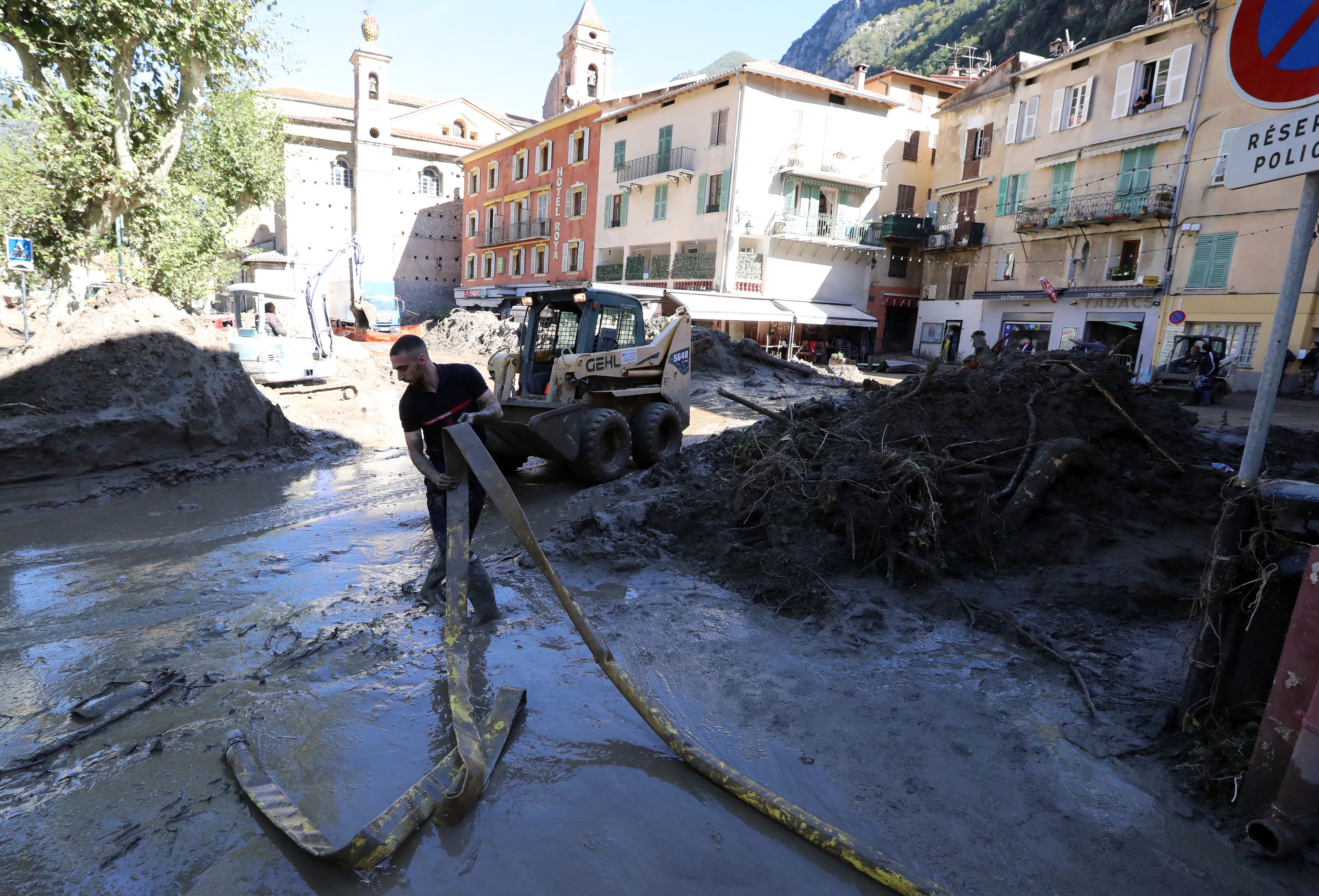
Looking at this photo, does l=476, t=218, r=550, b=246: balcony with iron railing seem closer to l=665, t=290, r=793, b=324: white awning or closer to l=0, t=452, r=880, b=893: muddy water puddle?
l=665, t=290, r=793, b=324: white awning

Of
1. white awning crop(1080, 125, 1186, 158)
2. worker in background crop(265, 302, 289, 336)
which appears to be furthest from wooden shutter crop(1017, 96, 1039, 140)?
worker in background crop(265, 302, 289, 336)

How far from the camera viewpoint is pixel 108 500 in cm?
766

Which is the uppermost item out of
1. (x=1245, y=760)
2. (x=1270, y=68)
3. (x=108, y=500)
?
(x=1270, y=68)

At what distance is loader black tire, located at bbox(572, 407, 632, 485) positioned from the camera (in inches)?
328

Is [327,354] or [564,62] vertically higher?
[564,62]

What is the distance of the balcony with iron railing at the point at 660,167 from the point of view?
30328 millimetres

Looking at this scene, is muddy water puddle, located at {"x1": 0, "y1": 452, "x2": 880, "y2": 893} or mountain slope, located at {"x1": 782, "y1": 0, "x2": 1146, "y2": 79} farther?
mountain slope, located at {"x1": 782, "y1": 0, "x2": 1146, "y2": 79}

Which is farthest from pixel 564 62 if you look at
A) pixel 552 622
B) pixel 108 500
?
pixel 552 622

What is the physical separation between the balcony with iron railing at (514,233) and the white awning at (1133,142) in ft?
84.9

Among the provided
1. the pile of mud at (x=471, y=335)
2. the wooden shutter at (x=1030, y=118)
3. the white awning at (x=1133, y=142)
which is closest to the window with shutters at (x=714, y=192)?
the pile of mud at (x=471, y=335)

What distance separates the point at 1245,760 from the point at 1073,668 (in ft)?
3.49

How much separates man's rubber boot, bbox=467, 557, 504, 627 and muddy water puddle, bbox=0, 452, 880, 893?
0.40ft

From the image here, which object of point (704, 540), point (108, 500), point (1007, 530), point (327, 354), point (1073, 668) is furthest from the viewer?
point (327, 354)

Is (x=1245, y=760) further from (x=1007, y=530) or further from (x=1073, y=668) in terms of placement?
(x=1007, y=530)
